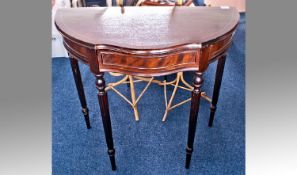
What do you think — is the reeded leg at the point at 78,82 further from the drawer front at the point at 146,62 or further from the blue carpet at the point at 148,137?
the drawer front at the point at 146,62

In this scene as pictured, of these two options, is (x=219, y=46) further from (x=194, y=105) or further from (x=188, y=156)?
(x=188, y=156)

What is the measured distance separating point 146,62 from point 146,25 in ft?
0.79

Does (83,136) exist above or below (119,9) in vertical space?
below

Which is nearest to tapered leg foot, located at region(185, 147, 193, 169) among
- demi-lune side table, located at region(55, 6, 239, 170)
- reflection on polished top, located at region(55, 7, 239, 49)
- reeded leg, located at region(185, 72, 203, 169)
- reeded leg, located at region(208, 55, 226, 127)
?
reeded leg, located at region(185, 72, 203, 169)

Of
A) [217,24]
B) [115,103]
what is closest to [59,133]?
[115,103]

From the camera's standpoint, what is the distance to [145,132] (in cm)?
234

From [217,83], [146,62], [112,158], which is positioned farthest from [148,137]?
[146,62]

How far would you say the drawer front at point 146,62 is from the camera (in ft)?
4.82

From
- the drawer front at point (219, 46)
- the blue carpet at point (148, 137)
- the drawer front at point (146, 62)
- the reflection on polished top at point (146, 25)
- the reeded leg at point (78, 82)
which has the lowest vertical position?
the blue carpet at point (148, 137)

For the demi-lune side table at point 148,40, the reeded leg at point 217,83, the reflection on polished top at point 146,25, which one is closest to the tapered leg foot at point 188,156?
the demi-lune side table at point 148,40

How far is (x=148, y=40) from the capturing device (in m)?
1.48
